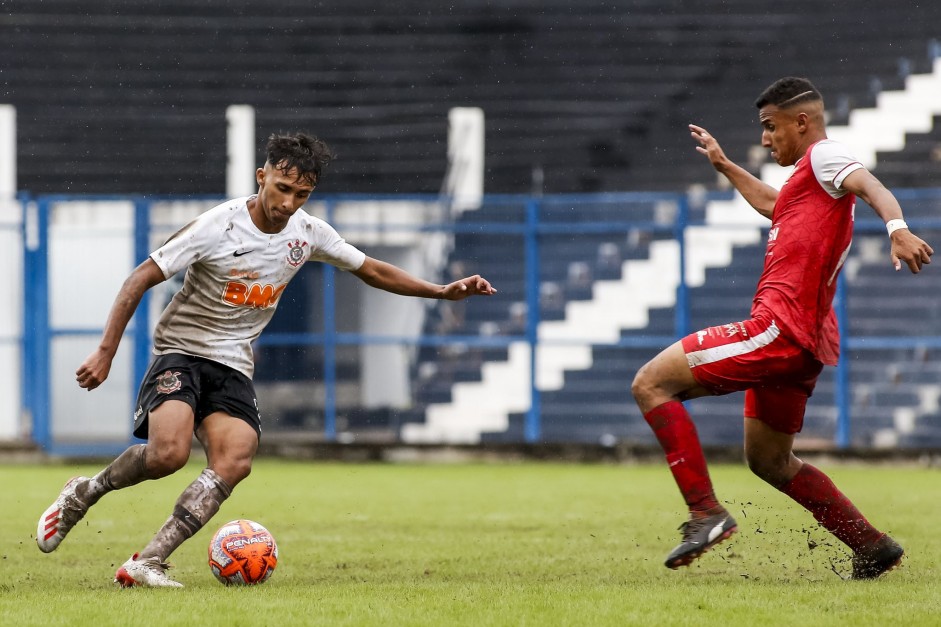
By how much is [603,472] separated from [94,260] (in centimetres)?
533

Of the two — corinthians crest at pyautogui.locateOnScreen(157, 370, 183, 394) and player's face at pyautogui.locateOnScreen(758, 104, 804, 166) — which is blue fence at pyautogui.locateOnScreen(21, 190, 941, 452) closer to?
player's face at pyautogui.locateOnScreen(758, 104, 804, 166)

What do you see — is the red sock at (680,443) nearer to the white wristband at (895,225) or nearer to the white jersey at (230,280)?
the white wristband at (895,225)

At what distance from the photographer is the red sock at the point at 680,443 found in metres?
5.95

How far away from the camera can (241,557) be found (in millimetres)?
5938

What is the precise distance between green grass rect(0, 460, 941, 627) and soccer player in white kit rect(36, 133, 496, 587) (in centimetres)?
37

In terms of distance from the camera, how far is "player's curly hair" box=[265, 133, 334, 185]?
607 cm

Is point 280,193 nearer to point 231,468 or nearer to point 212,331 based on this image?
point 212,331

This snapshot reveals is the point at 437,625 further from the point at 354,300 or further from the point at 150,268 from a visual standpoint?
the point at 354,300

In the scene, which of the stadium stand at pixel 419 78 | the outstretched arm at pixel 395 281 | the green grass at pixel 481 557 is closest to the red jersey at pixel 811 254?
the green grass at pixel 481 557

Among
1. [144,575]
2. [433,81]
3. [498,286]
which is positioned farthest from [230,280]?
[433,81]

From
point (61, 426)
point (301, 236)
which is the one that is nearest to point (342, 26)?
point (61, 426)

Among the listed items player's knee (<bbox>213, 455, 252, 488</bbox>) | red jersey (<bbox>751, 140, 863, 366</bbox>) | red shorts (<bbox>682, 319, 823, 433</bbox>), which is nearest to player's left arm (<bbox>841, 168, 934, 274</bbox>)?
red jersey (<bbox>751, 140, 863, 366</bbox>)

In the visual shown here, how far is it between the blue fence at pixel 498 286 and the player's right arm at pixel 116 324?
27.6 ft

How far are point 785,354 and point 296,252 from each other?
2.08 m
